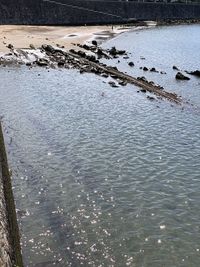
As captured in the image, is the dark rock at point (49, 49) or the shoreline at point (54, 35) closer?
the dark rock at point (49, 49)

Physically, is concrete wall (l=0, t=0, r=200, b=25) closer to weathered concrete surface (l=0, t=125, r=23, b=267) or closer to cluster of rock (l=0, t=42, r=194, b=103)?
cluster of rock (l=0, t=42, r=194, b=103)

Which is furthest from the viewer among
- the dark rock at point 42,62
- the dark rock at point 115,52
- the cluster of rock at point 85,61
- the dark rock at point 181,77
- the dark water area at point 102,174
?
the dark rock at point 115,52

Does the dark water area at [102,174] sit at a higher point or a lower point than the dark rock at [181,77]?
higher

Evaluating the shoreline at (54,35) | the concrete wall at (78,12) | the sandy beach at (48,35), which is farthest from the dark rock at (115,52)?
the concrete wall at (78,12)

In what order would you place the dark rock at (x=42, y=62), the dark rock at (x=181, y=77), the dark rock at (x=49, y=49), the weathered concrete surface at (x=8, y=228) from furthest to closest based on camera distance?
the dark rock at (x=49, y=49) < the dark rock at (x=42, y=62) < the dark rock at (x=181, y=77) < the weathered concrete surface at (x=8, y=228)

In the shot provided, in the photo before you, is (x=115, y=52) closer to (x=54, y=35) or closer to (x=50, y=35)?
(x=50, y=35)

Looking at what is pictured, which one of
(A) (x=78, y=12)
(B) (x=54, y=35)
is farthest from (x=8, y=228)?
(A) (x=78, y=12)

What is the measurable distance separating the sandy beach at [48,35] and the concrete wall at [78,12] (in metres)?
3.94

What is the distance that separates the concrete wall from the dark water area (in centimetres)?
4753

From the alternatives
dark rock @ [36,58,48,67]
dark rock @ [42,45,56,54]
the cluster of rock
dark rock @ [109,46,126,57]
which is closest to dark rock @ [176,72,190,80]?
the cluster of rock

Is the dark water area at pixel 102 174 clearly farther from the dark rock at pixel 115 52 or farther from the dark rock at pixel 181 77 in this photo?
the dark rock at pixel 115 52

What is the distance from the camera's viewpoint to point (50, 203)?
67.8 feet

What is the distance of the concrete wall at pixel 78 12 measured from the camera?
89.5 m

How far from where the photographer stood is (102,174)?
24.2 m
